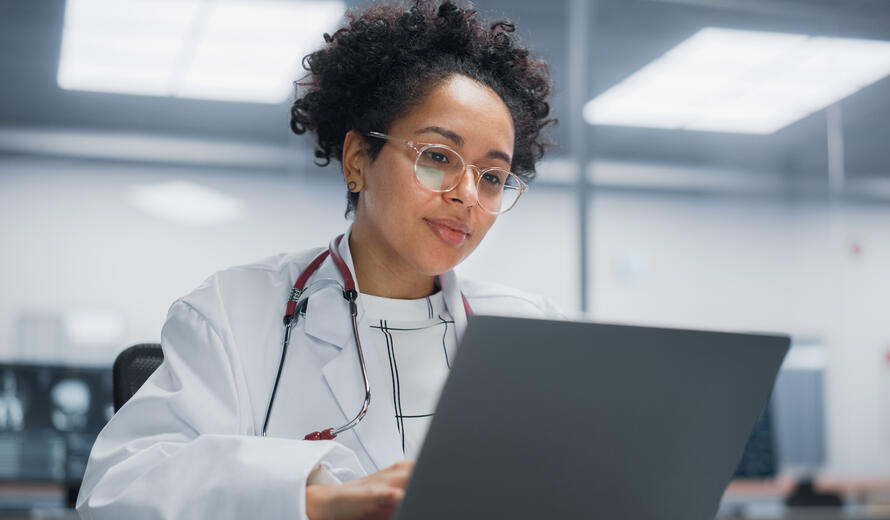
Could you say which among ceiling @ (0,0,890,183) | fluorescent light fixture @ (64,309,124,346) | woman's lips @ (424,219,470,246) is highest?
ceiling @ (0,0,890,183)

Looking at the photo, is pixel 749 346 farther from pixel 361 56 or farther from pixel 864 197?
pixel 864 197

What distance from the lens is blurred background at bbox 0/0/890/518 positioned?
3.36 m

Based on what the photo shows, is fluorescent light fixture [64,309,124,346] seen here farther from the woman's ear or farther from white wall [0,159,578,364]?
the woman's ear

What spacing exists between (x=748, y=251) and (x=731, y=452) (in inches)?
125

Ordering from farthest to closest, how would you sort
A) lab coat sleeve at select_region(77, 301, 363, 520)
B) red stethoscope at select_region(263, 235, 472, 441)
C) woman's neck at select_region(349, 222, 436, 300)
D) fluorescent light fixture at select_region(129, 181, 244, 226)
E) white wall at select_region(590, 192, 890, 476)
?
white wall at select_region(590, 192, 890, 476), fluorescent light fixture at select_region(129, 181, 244, 226), woman's neck at select_region(349, 222, 436, 300), red stethoscope at select_region(263, 235, 472, 441), lab coat sleeve at select_region(77, 301, 363, 520)

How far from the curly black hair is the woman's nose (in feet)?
0.48

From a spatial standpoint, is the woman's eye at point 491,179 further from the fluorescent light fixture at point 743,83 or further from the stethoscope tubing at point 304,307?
the fluorescent light fixture at point 743,83

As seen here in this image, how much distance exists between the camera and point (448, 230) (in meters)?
1.14

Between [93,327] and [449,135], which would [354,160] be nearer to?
[449,135]

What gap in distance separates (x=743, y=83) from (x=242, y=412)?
3.43 m

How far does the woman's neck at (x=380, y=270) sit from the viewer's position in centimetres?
126

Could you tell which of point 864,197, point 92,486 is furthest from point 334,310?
point 864,197

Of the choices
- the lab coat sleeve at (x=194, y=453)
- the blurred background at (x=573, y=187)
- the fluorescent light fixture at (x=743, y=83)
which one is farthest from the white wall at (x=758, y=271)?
the lab coat sleeve at (x=194, y=453)

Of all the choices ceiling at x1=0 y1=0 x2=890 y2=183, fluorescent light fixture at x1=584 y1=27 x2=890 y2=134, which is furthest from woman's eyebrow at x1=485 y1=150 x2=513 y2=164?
fluorescent light fixture at x1=584 y1=27 x2=890 y2=134
